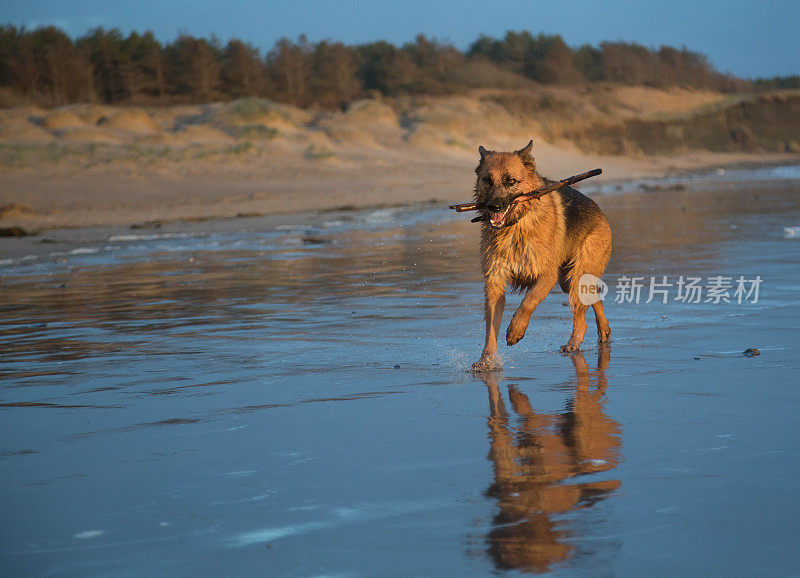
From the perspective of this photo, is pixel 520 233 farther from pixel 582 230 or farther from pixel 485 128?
pixel 485 128

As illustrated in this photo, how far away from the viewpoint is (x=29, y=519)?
132 inches

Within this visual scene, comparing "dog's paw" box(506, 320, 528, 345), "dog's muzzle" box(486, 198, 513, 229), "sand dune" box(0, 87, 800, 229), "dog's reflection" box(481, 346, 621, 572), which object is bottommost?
"dog's reflection" box(481, 346, 621, 572)

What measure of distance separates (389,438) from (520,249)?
2314mm

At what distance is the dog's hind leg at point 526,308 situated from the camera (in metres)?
5.89

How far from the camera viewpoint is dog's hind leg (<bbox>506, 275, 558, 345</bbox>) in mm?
5895

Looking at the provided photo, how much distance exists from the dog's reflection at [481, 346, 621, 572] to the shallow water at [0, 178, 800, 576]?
0.6 inches

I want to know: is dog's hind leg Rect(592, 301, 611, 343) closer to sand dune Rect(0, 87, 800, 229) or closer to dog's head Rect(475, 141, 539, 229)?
dog's head Rect(475, 141, 539, 229)

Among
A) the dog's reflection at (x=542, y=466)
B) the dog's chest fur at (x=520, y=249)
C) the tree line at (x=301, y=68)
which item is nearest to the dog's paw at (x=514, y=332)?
the dog's chest fur at (x=520, y=249)

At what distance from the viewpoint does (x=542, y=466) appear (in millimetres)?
3797

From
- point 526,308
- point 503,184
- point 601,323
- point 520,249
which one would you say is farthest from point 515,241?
point 601,323

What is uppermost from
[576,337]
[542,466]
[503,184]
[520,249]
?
[503,184]

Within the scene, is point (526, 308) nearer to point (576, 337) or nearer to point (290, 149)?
point (576, 337)

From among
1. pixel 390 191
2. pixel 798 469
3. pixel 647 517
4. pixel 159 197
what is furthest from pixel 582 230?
pixel 390 191

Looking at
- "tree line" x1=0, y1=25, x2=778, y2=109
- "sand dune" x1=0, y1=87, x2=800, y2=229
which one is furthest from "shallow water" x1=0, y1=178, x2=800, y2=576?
"tree line" x1=0, y1=25, x2=778, y2=109
